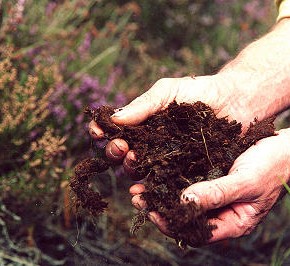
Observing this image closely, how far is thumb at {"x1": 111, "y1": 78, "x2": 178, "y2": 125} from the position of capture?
5.45 feet

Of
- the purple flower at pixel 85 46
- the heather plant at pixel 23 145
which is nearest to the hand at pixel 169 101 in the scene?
the heather plant at pixel 23 145

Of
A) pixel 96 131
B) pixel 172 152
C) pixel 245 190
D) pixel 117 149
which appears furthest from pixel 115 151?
pixel 245 190

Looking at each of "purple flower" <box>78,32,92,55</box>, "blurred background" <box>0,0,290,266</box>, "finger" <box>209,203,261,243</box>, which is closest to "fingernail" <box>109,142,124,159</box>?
"blurred background" <box>0,0,290,266</box>

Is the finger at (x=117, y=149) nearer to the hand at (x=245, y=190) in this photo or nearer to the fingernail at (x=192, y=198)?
the hand at (x=245, y=190)

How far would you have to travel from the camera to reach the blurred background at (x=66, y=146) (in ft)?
7.32

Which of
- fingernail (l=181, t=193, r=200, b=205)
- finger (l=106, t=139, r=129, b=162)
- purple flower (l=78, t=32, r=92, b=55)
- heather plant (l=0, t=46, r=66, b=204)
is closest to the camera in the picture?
fingernail (l=181, t=193, r=200, b=205)

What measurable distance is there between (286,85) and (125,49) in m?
1.85

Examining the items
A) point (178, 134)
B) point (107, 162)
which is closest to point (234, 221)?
point (178, 134)

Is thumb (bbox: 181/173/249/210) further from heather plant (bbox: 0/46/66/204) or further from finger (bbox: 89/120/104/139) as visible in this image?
heather plant (bbox: 0/46/66/204)

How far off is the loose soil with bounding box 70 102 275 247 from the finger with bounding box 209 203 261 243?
0.18 feet

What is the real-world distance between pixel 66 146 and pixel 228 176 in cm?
128

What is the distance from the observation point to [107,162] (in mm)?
1745

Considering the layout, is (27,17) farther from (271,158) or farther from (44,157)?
(271,158)

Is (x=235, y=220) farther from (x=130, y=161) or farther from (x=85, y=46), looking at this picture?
(x=85, y=46)
